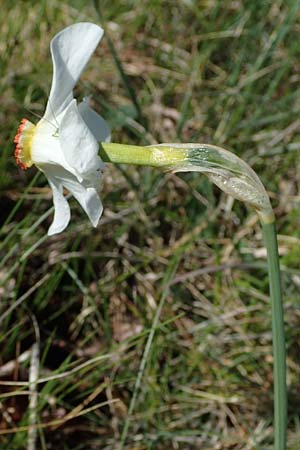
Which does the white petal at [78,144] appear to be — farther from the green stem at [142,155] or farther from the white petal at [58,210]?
the white petal at [58,210]

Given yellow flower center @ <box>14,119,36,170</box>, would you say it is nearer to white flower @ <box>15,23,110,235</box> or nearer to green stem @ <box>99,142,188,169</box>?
white flower @ <box>15,23,110,235</box>

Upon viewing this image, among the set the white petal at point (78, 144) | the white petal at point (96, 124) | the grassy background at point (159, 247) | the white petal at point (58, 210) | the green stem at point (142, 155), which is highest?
the white petal at point (78, 144)

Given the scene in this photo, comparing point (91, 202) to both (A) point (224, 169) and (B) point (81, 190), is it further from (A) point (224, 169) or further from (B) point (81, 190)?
(A) point (224, 169)

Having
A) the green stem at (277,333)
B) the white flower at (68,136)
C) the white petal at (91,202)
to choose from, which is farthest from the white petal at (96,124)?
the green stem at (277,333)

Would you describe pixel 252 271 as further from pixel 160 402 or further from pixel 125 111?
pixel 125 111

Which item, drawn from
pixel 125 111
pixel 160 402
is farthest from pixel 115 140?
pixel 160 402

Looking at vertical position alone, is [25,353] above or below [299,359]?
above

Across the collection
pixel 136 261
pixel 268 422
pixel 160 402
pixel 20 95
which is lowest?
pixel 268 422
